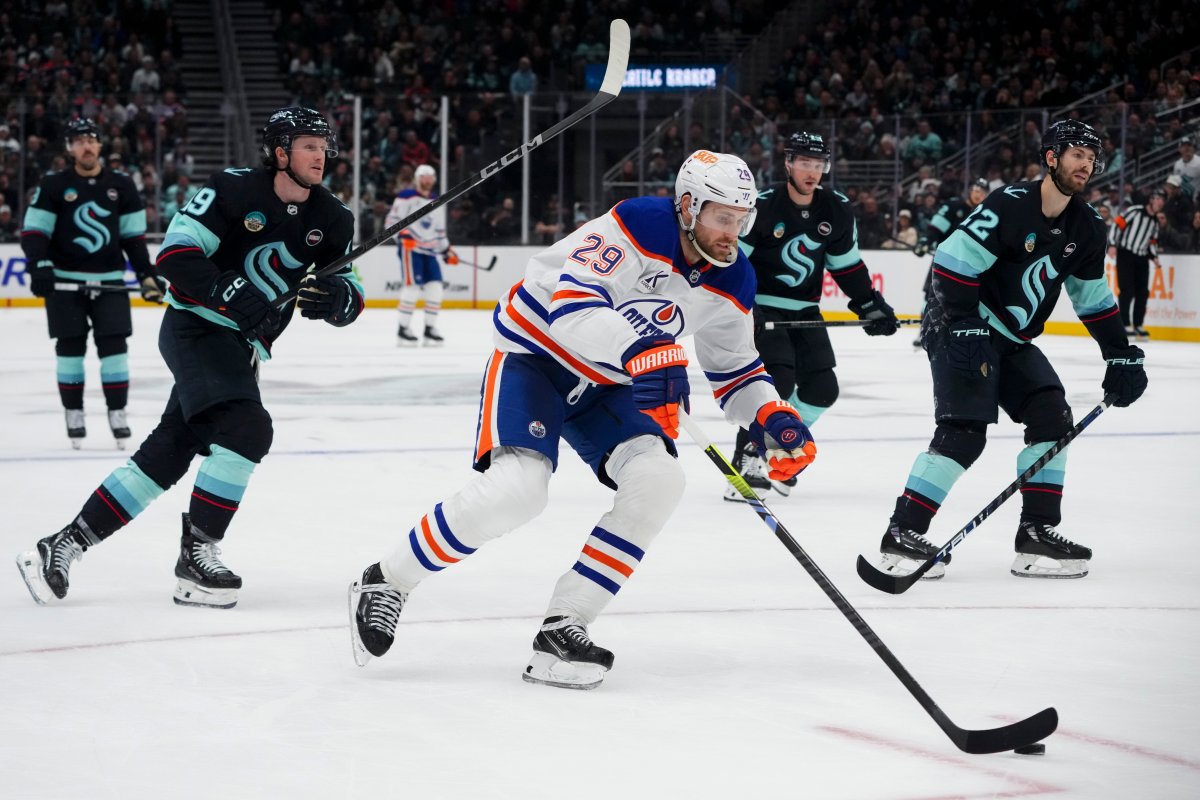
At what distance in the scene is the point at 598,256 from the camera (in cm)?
279

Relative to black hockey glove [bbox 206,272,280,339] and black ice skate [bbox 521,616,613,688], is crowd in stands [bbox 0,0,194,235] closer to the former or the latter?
black hockey glove [bbox 206,272,280,339]

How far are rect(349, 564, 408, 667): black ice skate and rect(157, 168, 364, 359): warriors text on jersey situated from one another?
0.85 m

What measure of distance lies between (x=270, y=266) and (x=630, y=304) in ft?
3.64

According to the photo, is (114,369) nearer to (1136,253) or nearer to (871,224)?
(1136,253)

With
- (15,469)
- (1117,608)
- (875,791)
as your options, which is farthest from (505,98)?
(875,791)

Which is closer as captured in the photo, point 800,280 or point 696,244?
point 696,244

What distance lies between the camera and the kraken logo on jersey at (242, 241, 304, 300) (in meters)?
3.57

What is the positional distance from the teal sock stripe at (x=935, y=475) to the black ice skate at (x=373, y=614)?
5.09ft

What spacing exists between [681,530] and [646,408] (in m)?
1.83

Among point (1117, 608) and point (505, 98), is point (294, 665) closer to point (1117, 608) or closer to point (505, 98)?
point (1117, 608)

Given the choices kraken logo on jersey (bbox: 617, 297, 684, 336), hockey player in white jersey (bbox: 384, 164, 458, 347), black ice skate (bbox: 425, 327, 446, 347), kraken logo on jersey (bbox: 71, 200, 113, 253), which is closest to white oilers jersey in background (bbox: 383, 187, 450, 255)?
hockey player in white jersey (bbox: 384, 164, 458, 347)

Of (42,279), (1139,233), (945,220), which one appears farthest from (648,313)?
(1139,233)

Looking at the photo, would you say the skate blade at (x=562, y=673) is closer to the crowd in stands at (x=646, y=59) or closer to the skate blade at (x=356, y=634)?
the skate blade at (x=356, y=634)

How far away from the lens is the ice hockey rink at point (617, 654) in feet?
7.47
